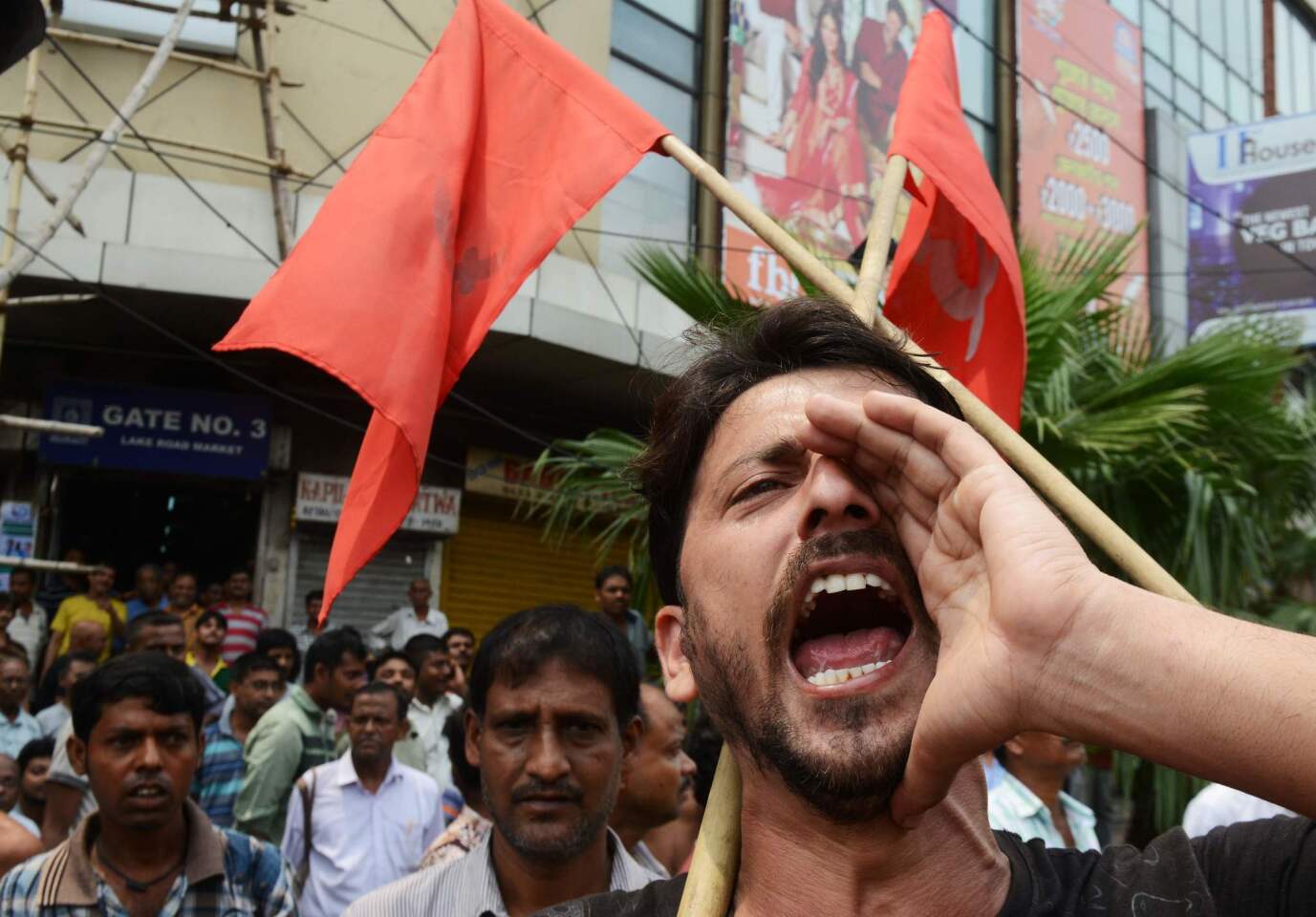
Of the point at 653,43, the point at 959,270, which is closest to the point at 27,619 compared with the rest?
the point at 959,270

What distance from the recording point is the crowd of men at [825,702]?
4.29 feet

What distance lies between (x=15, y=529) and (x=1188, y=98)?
2058 cm

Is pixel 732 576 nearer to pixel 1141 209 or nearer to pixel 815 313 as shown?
pixel 815 313

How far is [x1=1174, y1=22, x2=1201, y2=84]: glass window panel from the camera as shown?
22.9 m

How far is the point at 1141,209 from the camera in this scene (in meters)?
20.8

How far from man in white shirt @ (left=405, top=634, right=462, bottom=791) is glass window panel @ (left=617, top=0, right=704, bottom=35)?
8.35 metres

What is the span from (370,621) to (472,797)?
8.22 m

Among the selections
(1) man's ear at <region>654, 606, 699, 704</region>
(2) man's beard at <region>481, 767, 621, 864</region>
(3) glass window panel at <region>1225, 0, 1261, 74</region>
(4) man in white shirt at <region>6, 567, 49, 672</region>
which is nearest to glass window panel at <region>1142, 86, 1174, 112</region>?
(3) glass window panel at <region>1225, 0, 1261, 74</region>

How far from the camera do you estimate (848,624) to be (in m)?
1.80

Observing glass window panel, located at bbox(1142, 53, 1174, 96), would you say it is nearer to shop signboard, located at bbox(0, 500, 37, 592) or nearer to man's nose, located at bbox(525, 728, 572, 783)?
shop signboard, located at bbox(0, 500, 37, 592)

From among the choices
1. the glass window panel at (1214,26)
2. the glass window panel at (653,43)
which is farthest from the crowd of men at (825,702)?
the glass window panel at (1214,26)

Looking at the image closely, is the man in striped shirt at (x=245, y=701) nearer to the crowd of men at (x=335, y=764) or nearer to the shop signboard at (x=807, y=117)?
the crowd of men at (x=335, y=764)

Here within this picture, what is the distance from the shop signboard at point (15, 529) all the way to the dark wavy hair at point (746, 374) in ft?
29.3

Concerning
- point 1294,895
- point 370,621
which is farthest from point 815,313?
point 370,621
